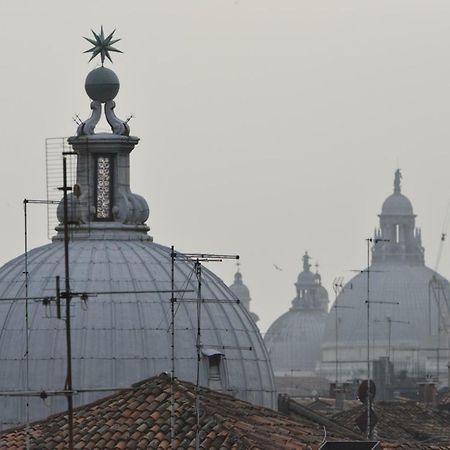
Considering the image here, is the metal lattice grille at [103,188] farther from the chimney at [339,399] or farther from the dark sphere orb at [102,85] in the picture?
the chimney at [339,399]

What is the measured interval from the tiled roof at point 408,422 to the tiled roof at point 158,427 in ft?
45.5

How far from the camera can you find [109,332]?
177ft

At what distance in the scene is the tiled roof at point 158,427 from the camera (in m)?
46.6

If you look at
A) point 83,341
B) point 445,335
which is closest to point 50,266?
point 83,341

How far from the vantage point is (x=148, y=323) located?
54.0m

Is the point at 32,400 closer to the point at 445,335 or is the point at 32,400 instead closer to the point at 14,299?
the point at 14,299

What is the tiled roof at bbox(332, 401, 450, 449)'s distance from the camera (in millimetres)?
67938

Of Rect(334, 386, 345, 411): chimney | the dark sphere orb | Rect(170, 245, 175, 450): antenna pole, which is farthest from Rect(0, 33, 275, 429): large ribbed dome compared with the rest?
Rect(334, 386, 345, 411): chimney

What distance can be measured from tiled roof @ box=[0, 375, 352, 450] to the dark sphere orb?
8056mm

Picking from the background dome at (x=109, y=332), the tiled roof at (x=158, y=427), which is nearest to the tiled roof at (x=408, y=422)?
the background dome at (x=109, y=332)

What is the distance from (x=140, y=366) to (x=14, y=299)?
239 cm

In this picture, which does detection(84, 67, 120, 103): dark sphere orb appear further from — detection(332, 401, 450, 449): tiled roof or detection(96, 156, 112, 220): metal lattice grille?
detection(332, 401, 450, 449): tiled roof

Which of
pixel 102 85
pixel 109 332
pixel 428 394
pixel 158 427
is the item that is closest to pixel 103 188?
pixel 102 85

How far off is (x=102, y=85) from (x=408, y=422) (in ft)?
70.2
